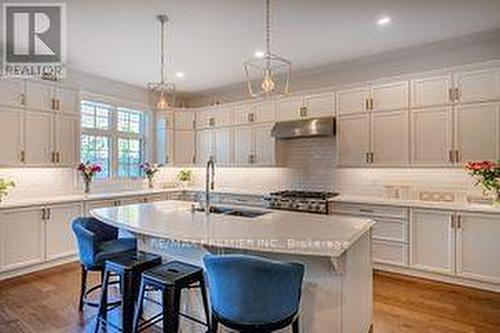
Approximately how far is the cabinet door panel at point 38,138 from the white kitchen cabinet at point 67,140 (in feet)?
0.31

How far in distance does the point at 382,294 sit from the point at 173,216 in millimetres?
2337

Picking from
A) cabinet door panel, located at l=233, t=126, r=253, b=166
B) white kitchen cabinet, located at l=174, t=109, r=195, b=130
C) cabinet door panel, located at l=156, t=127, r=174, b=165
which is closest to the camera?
cabinet door panel, located at l=233, t=126, r=253, b=166

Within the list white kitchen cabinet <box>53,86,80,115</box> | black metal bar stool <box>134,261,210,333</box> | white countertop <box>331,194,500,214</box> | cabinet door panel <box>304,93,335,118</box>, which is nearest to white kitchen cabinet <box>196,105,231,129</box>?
cabinet door panel <box>304,93,335,118</box>

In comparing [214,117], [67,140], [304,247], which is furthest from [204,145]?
[304,247]

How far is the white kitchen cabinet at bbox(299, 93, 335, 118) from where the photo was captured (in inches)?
184

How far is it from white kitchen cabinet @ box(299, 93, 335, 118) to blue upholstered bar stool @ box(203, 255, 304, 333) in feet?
11.1

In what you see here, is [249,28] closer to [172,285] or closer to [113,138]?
[172,285]

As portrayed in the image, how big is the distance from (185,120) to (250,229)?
445 cm

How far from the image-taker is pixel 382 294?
3375 millimetres

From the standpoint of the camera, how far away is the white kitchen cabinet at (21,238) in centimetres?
372

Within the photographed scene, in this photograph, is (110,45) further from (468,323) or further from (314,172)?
(468,323)

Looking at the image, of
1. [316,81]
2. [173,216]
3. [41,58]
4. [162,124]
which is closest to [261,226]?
[173,216]

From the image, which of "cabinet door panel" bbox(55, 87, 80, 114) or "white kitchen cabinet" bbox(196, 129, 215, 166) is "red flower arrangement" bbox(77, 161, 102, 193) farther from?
"white kitchen cabinet" bbox(196, 129, 215, 166)

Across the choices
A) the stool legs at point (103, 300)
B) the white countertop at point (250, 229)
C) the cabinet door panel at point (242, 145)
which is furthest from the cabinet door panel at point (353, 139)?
the stool legs at point (103, 300)
